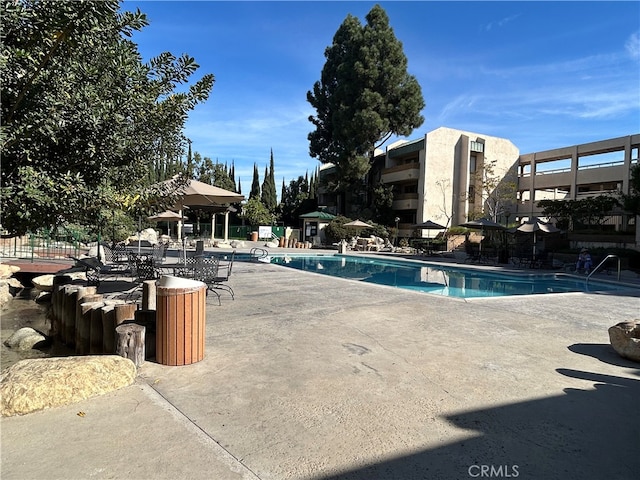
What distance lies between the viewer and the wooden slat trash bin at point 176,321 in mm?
4340

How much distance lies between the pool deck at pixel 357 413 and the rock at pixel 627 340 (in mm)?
129

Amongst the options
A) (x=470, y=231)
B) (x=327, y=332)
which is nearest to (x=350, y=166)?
(x=470, y=231)

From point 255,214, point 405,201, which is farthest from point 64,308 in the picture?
point 255,214

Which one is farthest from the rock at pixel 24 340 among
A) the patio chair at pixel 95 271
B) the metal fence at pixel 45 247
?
the metal fence at pixel 45 247

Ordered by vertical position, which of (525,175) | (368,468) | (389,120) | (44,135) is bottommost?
(368,468)

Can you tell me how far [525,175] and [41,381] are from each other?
4052 centimetres

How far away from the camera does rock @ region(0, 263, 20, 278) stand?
1133 cm

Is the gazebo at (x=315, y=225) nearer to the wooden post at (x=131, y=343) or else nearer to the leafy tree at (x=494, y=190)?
the leafy tree at (x=494, y=190)

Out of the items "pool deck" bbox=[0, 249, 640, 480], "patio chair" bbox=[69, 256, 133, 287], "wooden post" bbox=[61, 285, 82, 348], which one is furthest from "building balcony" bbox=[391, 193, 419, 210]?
"wooden post" bbox=[61, 285, 82, 348]

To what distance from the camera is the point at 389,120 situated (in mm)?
35844

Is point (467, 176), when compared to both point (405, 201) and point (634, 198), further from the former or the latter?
point (634, 198)

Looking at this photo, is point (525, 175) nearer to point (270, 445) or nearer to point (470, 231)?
point (470, 231)

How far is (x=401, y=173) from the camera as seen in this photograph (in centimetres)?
3641

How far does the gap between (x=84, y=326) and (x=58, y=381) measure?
7.17 ft
